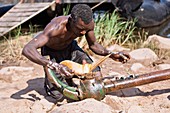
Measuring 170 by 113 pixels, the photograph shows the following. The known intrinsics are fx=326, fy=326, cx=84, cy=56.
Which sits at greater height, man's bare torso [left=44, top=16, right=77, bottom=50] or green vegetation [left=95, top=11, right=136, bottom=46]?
man's bare torso [left=44, top=16, right=77, bottom=50]

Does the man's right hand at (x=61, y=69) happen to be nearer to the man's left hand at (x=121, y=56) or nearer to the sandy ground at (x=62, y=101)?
the sandy ground at (x=62, y=101)

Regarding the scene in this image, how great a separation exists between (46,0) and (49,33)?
18.0 ft

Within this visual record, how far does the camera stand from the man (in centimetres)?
321

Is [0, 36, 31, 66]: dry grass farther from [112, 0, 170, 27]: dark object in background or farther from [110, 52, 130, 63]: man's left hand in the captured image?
[110, 52, 130, 63]: man's left hand

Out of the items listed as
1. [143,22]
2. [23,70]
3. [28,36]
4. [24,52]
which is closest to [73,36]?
[24,52]

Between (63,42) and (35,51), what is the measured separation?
581 mm

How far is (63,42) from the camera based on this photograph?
375 cm

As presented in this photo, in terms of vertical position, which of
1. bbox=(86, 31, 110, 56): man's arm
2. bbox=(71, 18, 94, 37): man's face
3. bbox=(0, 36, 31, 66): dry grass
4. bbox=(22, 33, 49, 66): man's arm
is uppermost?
bbox=(71, 18, 94, 37): man's face

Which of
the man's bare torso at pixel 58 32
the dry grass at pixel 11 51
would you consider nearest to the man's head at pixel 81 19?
the man's bare torso at pixel 58 32

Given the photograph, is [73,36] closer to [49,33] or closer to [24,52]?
[49,33]

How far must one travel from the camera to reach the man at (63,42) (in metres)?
3.21

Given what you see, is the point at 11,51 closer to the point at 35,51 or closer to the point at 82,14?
the point at 35,51

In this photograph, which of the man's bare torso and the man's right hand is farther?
the man's bare torso

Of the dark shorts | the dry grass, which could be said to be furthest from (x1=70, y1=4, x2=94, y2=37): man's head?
the dry grass
